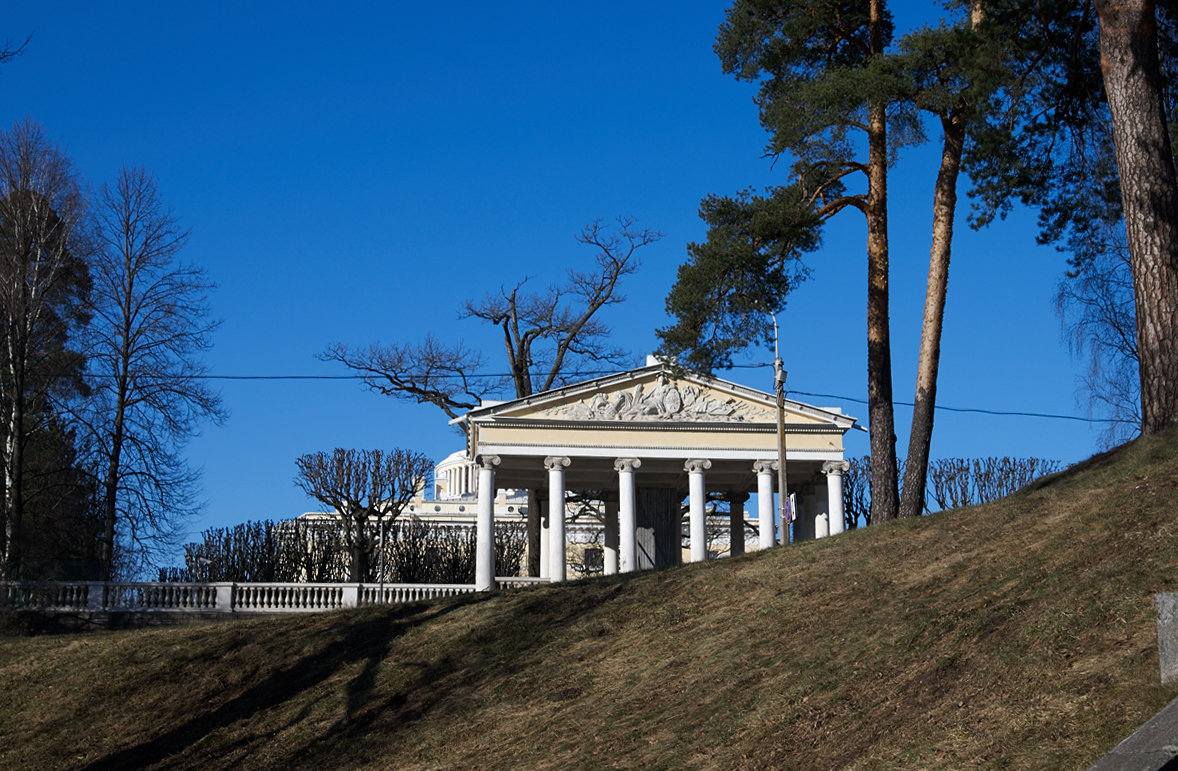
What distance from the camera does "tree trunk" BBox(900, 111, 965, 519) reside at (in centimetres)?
2198

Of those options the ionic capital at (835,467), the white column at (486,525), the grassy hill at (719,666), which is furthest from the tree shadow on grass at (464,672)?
the ionic capital at (835,467)

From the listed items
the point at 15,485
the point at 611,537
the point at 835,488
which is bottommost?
the point at 611,537

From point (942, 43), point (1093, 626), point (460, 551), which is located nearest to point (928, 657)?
point (1093, 626)

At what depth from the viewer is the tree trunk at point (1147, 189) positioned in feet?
54.0

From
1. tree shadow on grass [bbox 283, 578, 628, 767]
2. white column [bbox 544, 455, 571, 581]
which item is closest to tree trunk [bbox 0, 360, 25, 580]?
tree shadow on grass [bbox 283, 578, 628, 767]

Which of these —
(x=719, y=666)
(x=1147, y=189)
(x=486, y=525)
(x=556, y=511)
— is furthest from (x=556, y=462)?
(x=719, y=666)

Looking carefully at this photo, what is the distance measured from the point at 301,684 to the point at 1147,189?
560 inches

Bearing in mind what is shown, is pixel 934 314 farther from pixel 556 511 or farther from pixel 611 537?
pixel 611 537

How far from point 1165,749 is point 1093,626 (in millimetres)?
3249

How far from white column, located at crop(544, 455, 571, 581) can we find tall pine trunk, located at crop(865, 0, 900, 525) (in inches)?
638

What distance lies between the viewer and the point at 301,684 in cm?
1738

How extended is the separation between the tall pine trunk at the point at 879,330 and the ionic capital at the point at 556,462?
16235 mm

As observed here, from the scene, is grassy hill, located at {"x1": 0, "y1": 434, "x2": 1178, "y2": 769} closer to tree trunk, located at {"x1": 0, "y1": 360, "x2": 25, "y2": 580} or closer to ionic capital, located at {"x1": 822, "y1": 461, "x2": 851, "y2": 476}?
tree trunk, located at {"x1": 0, "y1": 360, "x2": 25, "y2": 580}

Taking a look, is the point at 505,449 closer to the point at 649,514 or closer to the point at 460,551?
the point at 649,514
